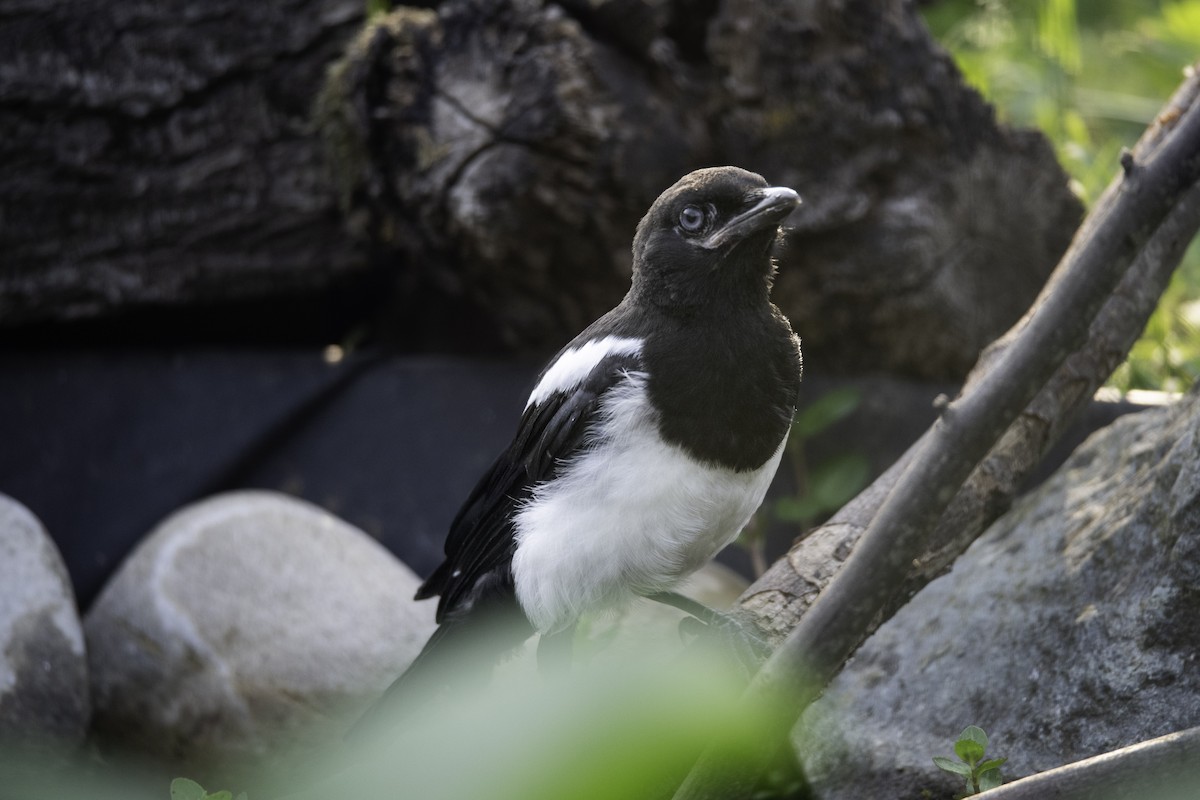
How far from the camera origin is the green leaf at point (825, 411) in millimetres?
3252

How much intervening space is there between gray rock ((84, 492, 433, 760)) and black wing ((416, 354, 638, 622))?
2.38ft

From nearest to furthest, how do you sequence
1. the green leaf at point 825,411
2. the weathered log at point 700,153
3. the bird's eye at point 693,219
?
the bird's eye at point 693,219, the weathered log at point 700,153, the green leaf at point 825,411

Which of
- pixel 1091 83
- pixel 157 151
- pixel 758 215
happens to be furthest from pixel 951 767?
pixel 1091 83

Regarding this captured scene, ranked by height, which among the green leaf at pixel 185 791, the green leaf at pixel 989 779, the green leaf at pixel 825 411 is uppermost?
the green leaf at pixel 989 779

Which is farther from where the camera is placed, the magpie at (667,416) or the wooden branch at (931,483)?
the magpie at (667,416)

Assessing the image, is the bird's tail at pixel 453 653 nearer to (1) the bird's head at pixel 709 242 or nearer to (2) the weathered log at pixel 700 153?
(1) the bird's head at pixel 709 242

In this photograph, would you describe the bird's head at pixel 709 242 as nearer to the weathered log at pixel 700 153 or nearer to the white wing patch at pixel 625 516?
the white wing patch at pixel 625 516

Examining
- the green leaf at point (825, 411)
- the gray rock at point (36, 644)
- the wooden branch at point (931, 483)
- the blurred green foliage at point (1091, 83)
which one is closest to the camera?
the wooden branch at point (931, 483)

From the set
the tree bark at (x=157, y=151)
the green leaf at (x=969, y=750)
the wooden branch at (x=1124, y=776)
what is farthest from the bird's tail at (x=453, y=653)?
the tree bark at (x=157, y=151)

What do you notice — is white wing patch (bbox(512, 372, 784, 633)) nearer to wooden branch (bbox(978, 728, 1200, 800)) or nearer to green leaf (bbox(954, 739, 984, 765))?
green leaf (bbox(954, 739, 984, 765))

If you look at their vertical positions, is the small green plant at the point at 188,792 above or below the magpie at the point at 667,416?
below

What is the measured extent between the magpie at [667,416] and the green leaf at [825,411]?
1.16m

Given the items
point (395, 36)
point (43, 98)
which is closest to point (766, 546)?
point (395, 36)

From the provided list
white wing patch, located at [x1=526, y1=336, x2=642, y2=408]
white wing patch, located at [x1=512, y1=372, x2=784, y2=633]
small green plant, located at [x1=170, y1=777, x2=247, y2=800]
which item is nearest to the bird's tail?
white wing patch, located at [x1=512, y1=372, x2=784, y2=633]
